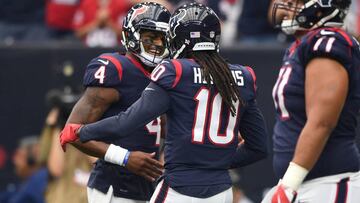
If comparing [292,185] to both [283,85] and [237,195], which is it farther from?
[237,195]

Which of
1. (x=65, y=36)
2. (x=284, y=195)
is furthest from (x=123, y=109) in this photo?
(x=65, y=36)

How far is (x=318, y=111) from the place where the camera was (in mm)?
5129

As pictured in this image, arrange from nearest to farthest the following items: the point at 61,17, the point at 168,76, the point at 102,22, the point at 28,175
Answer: the point at 168,76
the point at 28,175
the point at 102,22
the point at 61,17

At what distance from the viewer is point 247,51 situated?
10039 mm

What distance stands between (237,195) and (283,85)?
13.6 ft

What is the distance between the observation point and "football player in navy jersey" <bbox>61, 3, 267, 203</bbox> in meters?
5.50

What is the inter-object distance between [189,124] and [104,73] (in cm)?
87

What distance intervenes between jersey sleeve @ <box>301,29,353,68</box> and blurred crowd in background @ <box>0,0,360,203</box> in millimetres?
3676

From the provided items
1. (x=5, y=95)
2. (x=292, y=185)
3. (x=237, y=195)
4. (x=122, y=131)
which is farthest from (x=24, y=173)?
(x=292, y=185)

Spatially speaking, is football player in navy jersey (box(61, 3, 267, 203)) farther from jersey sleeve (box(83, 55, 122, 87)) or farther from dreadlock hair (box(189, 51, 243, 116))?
jersey sleeve (box(83, 55, 122, 87))

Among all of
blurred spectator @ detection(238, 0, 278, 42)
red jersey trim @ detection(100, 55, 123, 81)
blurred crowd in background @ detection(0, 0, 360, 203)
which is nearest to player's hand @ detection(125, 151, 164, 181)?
red jersey trim @ detection(100, 55, 123, 81)

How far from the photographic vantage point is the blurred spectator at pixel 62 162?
8602 millimetres

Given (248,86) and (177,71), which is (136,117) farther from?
(248,86)

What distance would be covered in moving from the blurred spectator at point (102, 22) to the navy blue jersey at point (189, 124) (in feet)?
18.0
